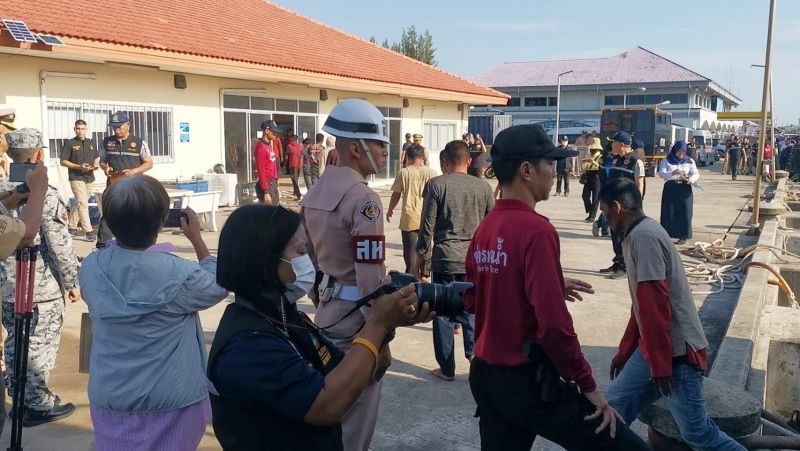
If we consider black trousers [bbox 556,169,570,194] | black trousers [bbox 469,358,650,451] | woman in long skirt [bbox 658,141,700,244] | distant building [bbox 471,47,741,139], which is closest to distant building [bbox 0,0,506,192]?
black trousers [bbox 556,169,570,194]

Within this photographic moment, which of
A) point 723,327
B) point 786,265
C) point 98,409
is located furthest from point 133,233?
point 786,265

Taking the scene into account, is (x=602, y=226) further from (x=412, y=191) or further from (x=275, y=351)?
(x=275, y=351)

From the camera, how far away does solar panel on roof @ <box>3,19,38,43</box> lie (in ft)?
32.4

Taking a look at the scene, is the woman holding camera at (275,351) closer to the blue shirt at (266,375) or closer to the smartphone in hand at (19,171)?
the blue shirt at (266,375)

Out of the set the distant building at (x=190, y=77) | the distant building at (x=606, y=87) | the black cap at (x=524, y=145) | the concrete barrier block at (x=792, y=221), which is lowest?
the concrete barrier block at (x=792, y=221)

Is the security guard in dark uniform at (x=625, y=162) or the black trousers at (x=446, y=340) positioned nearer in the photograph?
the black trousers at (x=446, y=340)

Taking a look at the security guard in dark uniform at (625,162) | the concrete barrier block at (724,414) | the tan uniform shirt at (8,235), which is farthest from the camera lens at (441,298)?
the security guard in dark uniform at (625,162)

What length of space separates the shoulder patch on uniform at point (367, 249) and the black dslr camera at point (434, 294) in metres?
0.57

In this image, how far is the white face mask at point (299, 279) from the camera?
6.66 ft

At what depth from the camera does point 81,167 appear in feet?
35.3

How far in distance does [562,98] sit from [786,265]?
4739 cm

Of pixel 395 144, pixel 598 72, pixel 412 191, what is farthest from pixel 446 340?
pixel 598 72

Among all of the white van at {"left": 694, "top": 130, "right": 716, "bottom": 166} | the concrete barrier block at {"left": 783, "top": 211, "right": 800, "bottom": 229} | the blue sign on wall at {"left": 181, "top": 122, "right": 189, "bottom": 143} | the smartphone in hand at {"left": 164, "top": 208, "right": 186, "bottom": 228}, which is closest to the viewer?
the smartphone in hand at {"left": 164, "top": 208, "right": 186, "bottom": 228}

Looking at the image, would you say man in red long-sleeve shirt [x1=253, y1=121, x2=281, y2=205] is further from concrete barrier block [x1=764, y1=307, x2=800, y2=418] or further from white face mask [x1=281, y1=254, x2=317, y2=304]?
white face mask [x1=281, y1=254, x2=317, y2=304]
